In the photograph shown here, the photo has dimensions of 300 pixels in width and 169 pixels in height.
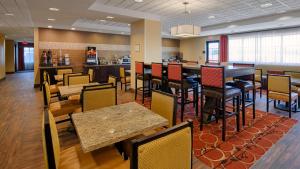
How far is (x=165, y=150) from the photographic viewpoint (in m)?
1.03

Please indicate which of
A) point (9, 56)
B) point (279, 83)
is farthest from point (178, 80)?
point (9, 56)

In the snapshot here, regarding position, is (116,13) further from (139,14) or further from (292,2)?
(292,2)

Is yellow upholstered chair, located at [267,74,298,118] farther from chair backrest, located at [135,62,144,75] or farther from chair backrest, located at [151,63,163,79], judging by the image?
chair backrest, located at [135,62,144,75]

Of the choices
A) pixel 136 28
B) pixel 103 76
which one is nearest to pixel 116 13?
pixel 136 28

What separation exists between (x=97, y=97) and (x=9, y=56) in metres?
14.3

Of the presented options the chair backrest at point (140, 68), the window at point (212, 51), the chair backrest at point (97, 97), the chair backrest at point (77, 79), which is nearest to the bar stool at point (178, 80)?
the chair backrest at point (140, 68)

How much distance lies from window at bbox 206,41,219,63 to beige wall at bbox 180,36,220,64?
0.22m

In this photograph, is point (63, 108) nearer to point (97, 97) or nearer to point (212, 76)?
point (97, 97)

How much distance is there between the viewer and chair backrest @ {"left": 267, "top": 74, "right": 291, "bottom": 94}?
3.90 metres

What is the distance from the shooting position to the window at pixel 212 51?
9.95m

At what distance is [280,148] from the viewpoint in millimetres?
2648

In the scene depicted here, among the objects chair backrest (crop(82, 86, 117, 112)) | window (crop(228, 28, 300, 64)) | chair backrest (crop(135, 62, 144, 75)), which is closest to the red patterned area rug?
chair backrest (crop(82, 86, 117, 112))

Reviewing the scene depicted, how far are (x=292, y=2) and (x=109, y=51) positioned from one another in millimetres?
7570

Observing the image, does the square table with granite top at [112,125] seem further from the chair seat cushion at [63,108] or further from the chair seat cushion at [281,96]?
the chair seat cushion at [281,96]
